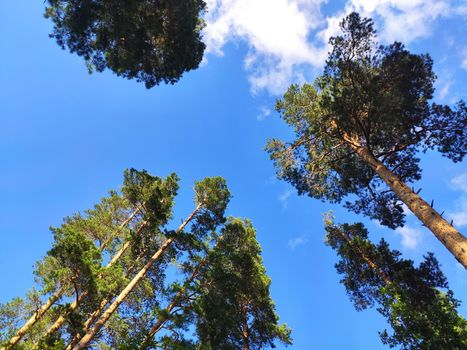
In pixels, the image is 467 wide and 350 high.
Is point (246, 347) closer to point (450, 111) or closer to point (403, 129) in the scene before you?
point (403, 129)

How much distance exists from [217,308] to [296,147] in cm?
948

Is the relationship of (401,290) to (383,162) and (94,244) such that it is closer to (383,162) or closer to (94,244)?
(383,162)

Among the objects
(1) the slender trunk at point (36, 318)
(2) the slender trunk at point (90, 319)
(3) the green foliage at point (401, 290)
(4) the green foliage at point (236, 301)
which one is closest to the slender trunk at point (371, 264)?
(3) the green foliage at point (401, 290)

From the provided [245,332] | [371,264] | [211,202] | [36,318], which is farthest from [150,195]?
[371,264]

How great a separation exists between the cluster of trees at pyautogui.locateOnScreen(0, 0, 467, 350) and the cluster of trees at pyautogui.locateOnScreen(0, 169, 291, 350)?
0.07 meters

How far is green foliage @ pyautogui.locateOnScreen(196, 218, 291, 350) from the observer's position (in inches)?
553

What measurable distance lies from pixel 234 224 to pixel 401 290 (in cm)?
922

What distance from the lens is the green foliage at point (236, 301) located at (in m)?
14.1

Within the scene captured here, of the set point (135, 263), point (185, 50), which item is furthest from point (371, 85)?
point (135, 263)

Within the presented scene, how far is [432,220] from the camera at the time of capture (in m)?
9.44

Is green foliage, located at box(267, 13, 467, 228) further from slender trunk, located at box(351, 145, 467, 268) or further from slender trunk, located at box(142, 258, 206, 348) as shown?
slender trunk, located at box(142, 258, 206, 348)

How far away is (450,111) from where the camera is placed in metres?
12.7

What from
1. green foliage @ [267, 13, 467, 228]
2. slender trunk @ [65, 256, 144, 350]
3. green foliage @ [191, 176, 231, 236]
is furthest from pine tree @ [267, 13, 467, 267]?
slender trunk @ [65, 256, 144, 350]

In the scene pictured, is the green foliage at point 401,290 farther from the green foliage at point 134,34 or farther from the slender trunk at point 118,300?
the green foliage at point 134,34
